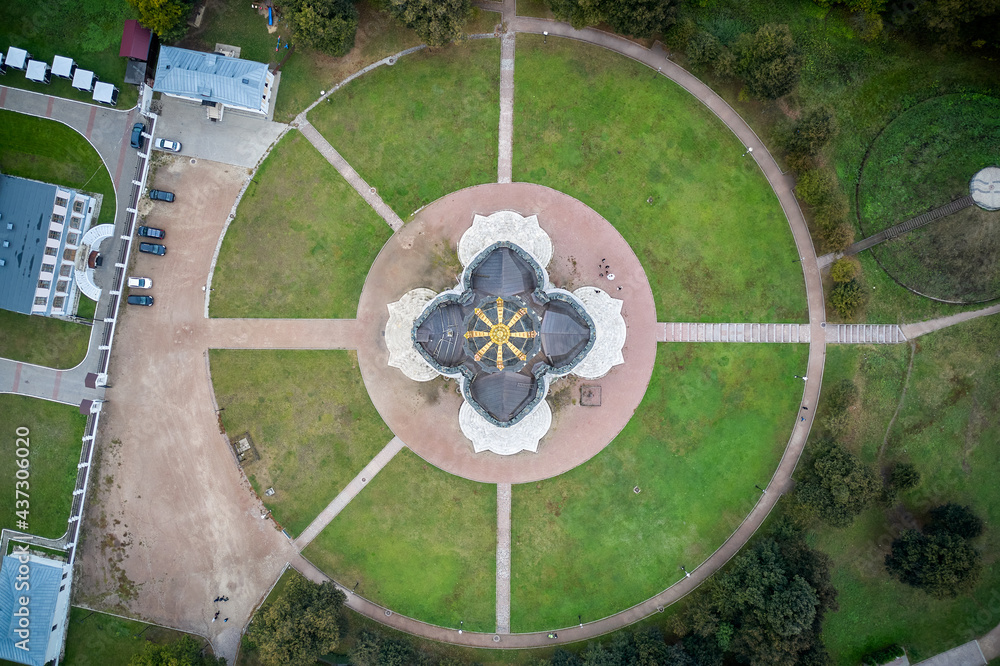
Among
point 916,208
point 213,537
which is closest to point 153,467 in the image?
point 213,537

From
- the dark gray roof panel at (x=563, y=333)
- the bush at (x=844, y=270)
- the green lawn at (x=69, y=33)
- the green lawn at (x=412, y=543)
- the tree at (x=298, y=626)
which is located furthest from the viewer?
the green lawn at (x=69, y=33)

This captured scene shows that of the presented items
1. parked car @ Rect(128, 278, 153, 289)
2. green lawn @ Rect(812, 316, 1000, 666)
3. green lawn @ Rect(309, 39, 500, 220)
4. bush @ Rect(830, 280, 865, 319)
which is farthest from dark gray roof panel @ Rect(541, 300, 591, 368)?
parked car @ Rect(128, 278, 153, 289)

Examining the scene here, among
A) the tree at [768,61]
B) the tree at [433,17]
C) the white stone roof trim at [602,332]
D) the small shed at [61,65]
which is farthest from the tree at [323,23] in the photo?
the tree at [768,61]

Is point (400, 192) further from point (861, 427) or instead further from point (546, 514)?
point (861, 427)

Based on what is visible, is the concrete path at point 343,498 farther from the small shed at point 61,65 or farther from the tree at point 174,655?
the small shed at point 61,65

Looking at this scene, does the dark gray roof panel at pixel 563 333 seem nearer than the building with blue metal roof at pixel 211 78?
Yes

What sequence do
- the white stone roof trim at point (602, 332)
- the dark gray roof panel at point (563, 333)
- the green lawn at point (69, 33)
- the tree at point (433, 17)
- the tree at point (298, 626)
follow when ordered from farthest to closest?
the green lawn at point (69, 33), the white stone roof trim at point (602, 332), the tree at point (433, 17), the tree at point (298, 626), the dark gray roof panel at point (563, 333)
